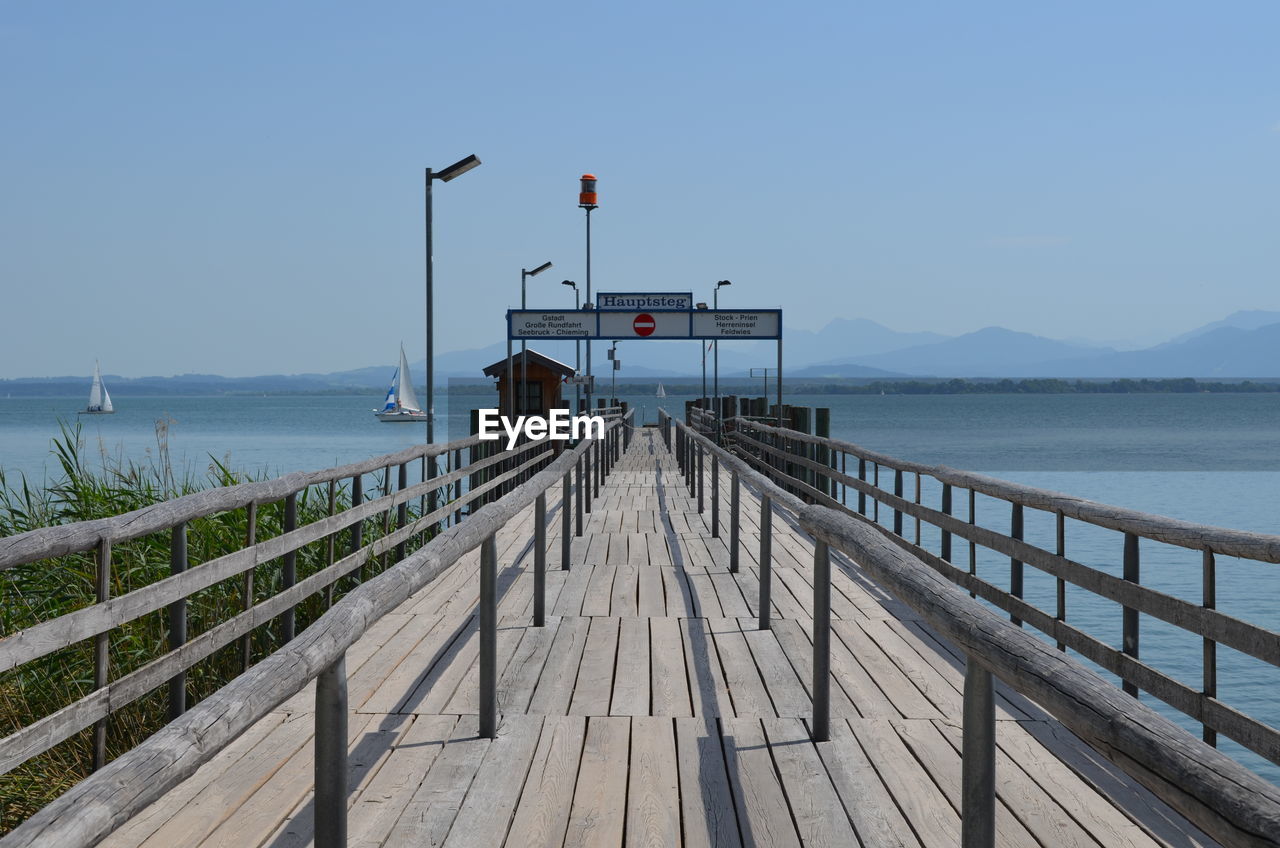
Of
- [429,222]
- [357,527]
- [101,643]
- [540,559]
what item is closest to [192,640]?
[101,643]

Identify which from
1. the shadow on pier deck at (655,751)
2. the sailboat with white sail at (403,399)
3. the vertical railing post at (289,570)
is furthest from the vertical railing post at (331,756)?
the sailboat with white sail at (403,399)

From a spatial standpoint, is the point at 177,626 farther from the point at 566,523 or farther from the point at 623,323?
the point at 623,323

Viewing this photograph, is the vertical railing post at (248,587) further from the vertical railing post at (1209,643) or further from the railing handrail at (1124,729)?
the vertical railing post at (1209,643)

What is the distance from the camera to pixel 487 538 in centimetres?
462

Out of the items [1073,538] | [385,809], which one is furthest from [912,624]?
[1073,538]

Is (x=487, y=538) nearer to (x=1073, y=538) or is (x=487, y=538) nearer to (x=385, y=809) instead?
(x=385, y=809)

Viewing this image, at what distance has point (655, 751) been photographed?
181 inches

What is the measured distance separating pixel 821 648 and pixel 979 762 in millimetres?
2153

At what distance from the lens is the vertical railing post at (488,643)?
15.3 ft

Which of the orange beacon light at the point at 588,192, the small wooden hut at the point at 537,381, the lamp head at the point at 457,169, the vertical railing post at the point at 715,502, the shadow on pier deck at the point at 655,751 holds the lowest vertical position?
the shadow on pier deck at the point at 655,751

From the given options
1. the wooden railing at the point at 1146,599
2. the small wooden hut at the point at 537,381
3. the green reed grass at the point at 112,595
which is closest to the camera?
the wooden railing at the point at 1146,599

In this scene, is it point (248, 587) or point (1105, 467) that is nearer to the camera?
point (248, 587)

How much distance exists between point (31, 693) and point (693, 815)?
11.9ft

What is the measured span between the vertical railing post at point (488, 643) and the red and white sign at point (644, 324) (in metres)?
19.7
